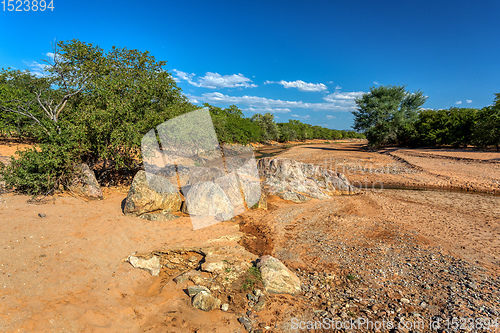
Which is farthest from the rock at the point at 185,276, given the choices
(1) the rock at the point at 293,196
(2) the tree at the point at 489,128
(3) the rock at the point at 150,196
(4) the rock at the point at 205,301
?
(2) the tree at the point at 489,128

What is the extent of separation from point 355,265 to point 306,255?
53.3 inches

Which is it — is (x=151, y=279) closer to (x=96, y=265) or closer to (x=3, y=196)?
(x=96, y=265)

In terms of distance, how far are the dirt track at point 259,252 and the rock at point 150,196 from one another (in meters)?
0.52

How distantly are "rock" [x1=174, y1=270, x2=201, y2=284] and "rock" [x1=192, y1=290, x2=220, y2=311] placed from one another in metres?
0.85

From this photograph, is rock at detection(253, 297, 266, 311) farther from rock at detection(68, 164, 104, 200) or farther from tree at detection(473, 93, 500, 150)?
tree at detection(473, 93, 500, 150)

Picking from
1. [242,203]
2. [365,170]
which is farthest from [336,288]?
[365,170]

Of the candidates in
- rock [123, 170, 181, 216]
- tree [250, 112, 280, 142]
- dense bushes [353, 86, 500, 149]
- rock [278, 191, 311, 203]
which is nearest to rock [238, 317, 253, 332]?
rock [123, 170, 181, 216]

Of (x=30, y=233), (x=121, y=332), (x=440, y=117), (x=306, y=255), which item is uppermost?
(x=440, y=117)

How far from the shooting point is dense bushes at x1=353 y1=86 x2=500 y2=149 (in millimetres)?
28703

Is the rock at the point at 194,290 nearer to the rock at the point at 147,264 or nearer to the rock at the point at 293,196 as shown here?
the rock at the point at 147,264

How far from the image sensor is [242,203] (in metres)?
10.8

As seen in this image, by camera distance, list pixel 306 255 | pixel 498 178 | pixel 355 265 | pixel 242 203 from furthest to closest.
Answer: pixel 498 178 < pixel 242 203 < pixel 306 255 < pixel 355 265

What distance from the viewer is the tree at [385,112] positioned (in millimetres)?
35469

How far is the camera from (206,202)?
9.02 metres
